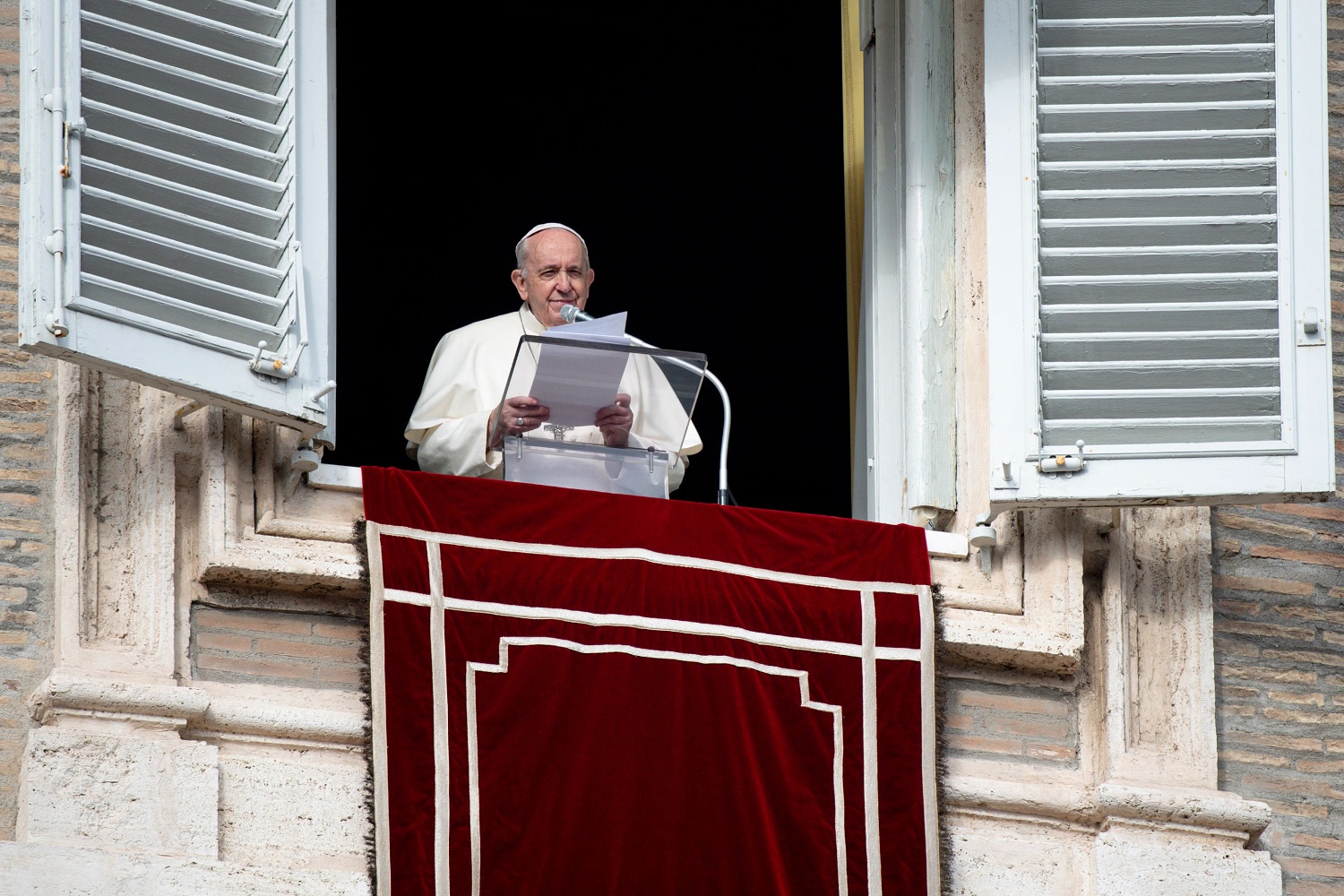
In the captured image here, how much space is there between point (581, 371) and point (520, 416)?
223mm

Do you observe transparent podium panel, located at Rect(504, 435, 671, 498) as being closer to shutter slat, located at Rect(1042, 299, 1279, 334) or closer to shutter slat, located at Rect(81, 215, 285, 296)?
shutter slat, located at Rect(81, 215, 285, 296)

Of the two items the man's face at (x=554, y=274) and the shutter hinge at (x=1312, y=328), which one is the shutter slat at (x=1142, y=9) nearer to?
the shutter hinge at (x=1312, y=328)

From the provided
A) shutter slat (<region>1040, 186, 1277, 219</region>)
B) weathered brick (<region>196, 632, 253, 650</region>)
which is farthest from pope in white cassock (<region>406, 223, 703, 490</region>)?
shutter slat (<region>1040, 186, 1277, 219</region>)

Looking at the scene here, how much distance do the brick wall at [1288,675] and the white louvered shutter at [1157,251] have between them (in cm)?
61

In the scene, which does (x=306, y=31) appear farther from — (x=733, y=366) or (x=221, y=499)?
(x=733, y=366)

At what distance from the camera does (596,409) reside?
22.2 ft

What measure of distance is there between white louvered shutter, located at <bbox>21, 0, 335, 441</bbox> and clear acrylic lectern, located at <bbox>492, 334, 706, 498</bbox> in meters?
0.51

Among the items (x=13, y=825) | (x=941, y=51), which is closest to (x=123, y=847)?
(x=13, y=825)

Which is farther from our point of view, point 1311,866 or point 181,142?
point 1311,866

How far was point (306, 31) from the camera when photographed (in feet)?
22.5

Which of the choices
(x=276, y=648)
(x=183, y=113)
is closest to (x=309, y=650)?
(x=276, y=648)

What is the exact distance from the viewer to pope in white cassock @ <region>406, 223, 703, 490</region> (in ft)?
22.5

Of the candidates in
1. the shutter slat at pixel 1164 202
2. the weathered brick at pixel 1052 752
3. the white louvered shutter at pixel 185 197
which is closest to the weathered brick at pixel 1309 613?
the weathered brick at pixel 1052 752

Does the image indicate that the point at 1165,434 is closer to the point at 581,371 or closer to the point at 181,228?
the point at 581,371
